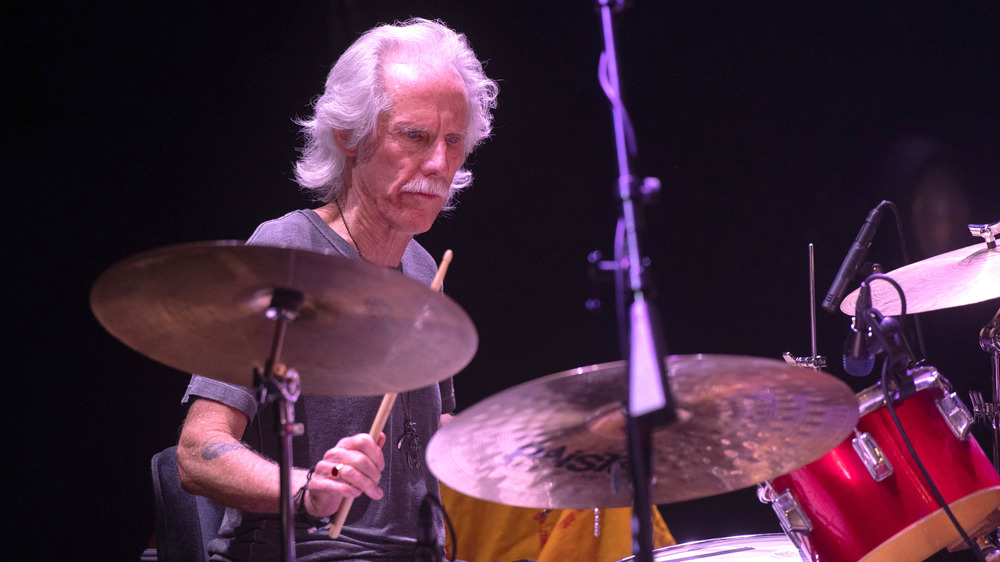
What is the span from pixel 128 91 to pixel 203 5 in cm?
44

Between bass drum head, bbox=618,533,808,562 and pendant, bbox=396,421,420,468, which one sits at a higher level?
pendant, bbox=396,421,420,468

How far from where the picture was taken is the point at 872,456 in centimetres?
174

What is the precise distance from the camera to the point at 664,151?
3139 millimetres

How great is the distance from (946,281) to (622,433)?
4.70 ft

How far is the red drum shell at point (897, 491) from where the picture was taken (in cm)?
170

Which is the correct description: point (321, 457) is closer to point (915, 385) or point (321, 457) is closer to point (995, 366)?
point (915, 385)

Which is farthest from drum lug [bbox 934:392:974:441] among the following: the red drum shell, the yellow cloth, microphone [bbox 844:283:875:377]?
the yellow cloth

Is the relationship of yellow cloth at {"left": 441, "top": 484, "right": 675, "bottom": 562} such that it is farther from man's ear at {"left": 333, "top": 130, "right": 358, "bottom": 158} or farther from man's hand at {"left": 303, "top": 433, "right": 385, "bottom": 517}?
man's hand at {"left": 303, "top": 433, "right": 385, "bottom": 517}

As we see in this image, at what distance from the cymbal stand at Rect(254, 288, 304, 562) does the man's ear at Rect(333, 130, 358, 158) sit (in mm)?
937

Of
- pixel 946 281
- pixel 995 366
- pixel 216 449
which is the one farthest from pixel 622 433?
pixel 995 366

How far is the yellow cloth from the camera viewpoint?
2.70 m

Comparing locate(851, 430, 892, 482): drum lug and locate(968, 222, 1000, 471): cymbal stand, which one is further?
locate(968, 222, 1000, 471): cymbal stand

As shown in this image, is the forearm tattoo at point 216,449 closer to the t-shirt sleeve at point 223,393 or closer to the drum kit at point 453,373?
the t-shirt sleeve at point 223,393

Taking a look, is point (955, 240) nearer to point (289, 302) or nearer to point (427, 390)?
point (427, 390)
